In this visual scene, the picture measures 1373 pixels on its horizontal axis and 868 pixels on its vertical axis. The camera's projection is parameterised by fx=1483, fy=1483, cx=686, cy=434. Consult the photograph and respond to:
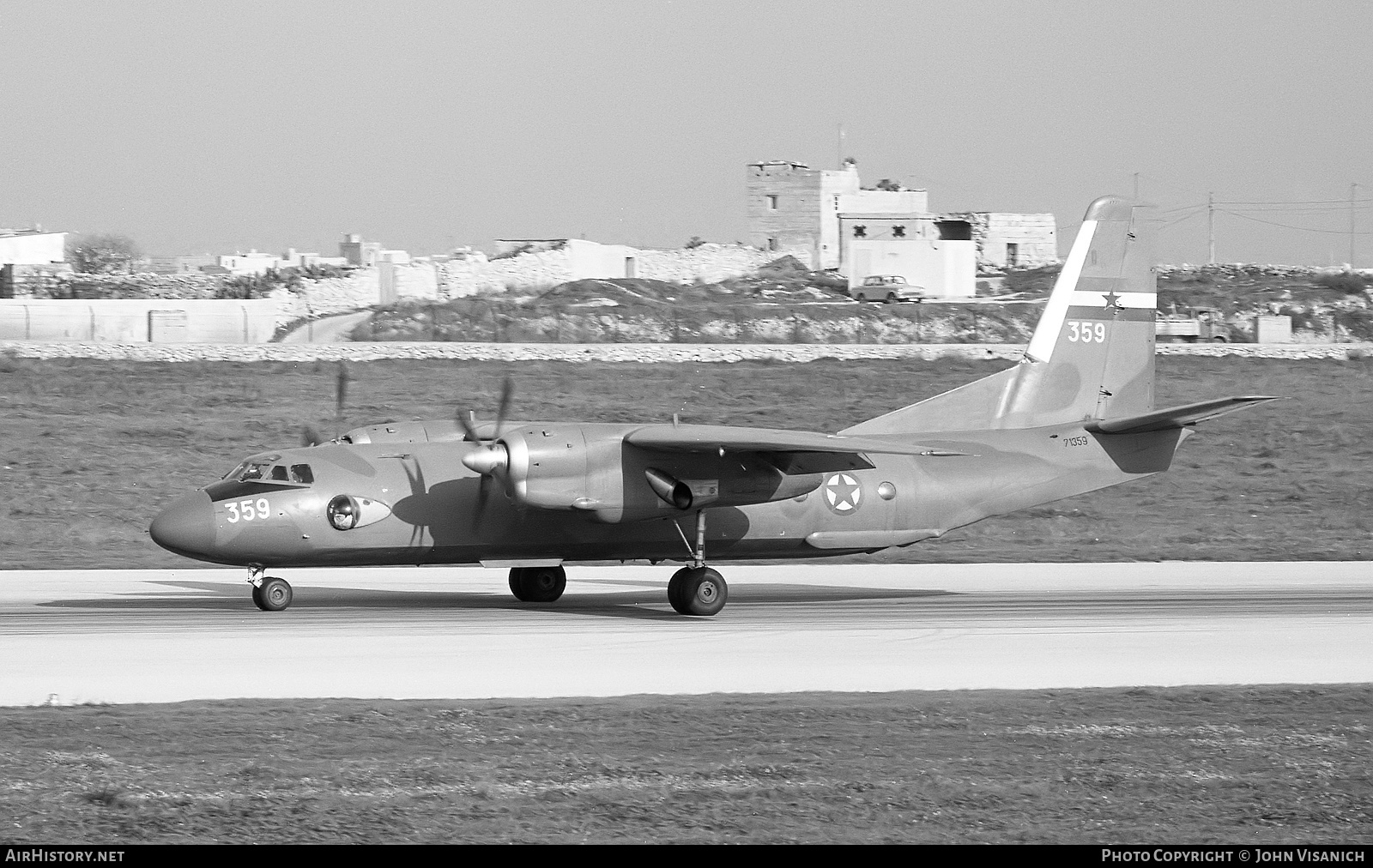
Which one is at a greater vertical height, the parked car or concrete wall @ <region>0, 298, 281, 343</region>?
the parked car

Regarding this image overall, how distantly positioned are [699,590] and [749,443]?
8.37ft

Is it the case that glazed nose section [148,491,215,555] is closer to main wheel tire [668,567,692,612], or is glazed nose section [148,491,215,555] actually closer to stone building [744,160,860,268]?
main wheel tire [668,567,692,612]

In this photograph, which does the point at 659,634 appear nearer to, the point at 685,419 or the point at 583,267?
the point at 685,419

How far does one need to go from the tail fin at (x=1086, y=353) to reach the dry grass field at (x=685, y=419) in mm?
6043

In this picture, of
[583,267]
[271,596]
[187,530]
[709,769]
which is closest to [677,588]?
[271,596]

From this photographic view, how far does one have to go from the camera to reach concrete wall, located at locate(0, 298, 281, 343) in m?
57.4

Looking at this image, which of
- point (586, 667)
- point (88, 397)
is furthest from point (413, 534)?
point (88, 397)

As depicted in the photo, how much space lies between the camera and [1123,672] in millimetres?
17219

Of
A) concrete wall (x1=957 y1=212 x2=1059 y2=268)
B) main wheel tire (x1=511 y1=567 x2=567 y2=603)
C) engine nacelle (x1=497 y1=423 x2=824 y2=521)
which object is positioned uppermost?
concrete wall (x1=957 y1=212 x2=1059 y2=268)

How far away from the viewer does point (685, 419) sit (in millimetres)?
45688

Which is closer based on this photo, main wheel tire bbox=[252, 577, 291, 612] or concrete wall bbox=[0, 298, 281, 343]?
main wheel tire bbox=[252, 577, 291, 612]

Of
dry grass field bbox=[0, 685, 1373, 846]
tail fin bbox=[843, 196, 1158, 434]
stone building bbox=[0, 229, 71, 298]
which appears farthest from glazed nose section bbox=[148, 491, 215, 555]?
stone building bbox=[0, 229, 71, 298]

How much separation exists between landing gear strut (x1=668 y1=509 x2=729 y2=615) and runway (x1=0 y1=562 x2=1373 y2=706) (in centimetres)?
34

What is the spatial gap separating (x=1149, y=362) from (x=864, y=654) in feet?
36.7
